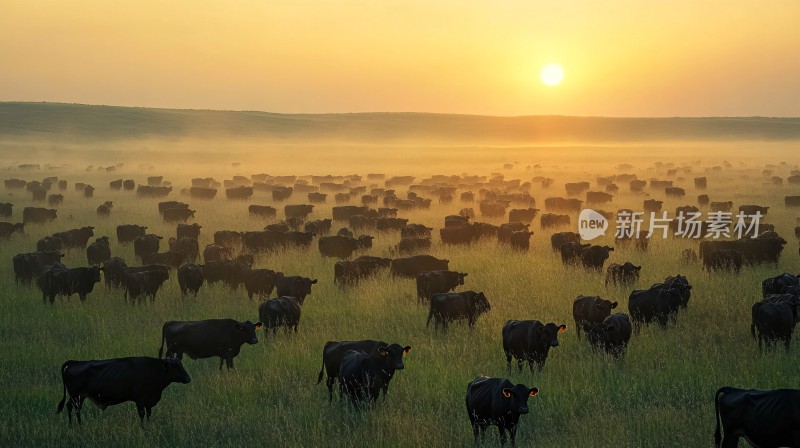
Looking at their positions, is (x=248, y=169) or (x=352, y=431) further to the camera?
(x=248, y=169)

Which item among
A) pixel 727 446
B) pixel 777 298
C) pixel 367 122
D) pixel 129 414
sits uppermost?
pixel 367 122

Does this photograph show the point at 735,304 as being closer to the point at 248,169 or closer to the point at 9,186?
the point at 9,186

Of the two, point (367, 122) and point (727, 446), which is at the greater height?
point (367, 122)

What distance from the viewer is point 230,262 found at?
19234 millimetres

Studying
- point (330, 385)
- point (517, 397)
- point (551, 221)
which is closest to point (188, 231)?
point (551, 221)

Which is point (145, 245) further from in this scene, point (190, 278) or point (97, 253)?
point (190, 278)

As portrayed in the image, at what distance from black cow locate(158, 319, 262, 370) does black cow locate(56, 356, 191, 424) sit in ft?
7.91

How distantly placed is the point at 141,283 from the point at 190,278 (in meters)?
1.27

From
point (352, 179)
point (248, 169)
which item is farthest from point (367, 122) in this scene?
point (352, 179)

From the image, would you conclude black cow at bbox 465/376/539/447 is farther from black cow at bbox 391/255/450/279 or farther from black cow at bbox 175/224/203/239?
black cow at bbox 175/224/203/239

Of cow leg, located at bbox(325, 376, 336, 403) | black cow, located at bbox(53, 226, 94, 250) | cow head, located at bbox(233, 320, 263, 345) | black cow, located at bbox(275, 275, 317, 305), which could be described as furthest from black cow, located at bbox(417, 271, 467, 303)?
black cow, located at bbox(53, 226, 94, 250)

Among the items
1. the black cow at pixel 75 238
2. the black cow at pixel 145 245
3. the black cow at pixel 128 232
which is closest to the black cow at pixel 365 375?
the black cow at pixel 145 245

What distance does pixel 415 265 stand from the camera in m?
20.0

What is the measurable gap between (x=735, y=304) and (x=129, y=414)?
41.1 ft
